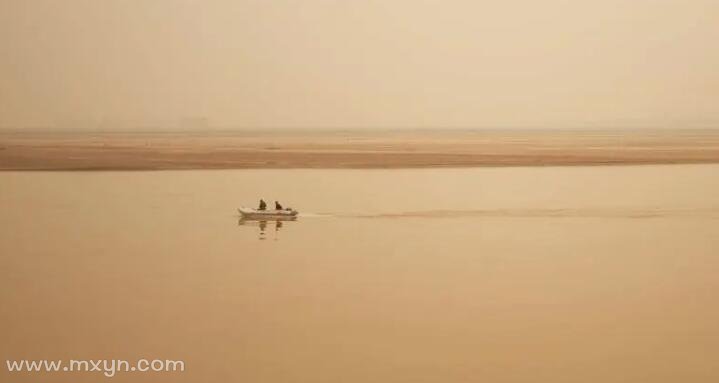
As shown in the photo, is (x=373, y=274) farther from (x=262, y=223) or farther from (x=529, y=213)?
(x=529, y=213)

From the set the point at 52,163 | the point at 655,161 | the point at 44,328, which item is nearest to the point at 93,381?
the point at 44,328

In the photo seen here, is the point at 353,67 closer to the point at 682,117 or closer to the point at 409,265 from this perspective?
the point at 409,265

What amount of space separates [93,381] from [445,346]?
45.8 inches

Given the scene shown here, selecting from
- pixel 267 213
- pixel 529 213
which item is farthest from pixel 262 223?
pixel 529 213

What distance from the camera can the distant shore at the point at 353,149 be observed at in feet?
11.8

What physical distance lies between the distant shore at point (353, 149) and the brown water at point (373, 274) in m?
0.04

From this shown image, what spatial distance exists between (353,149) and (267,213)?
0.38 metres

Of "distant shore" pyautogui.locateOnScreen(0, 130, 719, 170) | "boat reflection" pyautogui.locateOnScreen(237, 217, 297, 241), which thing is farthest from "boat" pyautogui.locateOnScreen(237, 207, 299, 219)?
"distant shore" pyautogui.locateOnScreen(0, 130, 719, 170)

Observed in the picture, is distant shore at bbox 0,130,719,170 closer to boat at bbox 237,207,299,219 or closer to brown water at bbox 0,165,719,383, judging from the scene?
brown water at bbox 0,165,719,383

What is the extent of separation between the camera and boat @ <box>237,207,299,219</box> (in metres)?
3.58

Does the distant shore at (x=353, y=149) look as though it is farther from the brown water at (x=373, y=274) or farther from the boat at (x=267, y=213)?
the boat at (x=267, y=213)

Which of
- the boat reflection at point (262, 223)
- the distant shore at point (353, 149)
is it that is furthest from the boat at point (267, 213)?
the distant shore at point (353, 149)

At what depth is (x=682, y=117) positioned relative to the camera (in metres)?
3.66

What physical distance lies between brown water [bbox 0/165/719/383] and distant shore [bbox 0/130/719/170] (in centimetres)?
4
